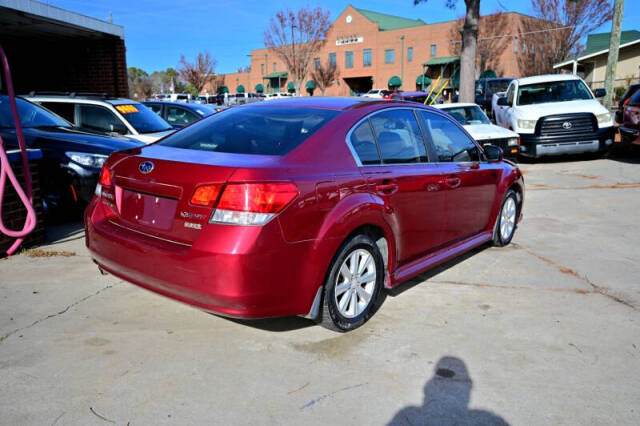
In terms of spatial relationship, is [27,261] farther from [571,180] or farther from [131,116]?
[571,180]

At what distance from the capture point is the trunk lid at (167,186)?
3.13m

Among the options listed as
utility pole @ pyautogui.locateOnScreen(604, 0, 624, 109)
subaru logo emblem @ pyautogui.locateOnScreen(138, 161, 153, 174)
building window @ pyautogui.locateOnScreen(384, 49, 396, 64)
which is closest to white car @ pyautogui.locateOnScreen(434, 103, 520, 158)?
utility pole @ pyautogui.locateOnScreen(604, 0, 624, 109)

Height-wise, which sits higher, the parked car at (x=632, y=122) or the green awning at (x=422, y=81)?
the green awning at (x=422, y=81)

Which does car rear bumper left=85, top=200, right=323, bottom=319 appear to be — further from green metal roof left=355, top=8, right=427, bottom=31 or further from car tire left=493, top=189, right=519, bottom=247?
green metal roof left=355, top=8, right=427, bottom=31

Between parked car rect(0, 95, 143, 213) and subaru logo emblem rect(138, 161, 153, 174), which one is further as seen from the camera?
parked car rect(0, 95, 143, 213)

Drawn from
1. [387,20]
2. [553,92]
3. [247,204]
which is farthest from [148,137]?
[387,20]

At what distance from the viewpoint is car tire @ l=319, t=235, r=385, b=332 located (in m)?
3.51

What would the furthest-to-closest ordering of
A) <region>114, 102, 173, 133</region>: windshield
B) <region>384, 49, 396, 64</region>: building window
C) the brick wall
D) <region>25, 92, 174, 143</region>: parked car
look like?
1. <region>384, 49, 396, 64</region>: building window
2. <region>114, 102, 173, 133</region>: windshield
3. <region>25, 92, 174, 143</region>: parked car
4. the brick wall

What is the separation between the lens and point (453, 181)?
469 centimetres

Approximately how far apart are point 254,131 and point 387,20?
6993 cm

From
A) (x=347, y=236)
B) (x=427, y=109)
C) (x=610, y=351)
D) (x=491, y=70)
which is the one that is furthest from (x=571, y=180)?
(x=491, y=70)

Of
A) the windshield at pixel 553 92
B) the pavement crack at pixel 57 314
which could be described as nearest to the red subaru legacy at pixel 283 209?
the pavement crack at pixel 57 314

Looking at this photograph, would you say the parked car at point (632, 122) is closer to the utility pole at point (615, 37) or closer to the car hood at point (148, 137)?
the utility pole at point (615, 37)

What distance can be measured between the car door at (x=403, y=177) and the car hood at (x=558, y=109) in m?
9.65
